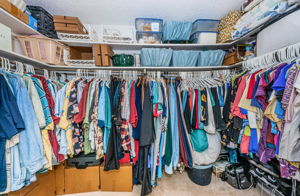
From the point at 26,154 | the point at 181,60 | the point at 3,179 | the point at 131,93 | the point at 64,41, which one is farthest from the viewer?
the point at 181,60

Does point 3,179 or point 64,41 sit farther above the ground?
point 64,41

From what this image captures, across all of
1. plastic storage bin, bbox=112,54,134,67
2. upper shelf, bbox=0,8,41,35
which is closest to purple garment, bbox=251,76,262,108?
plastic storage bin, bbox=112,54,134,67

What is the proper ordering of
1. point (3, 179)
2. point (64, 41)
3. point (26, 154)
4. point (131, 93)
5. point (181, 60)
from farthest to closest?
point (181, 60)
point (64, 41)
point (131, 93)
point (26, 154)
point (3, 179)

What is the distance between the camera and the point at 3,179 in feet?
2.63

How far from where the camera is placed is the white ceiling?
→ 54.0 inches

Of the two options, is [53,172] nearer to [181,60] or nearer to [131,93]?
[131,93]

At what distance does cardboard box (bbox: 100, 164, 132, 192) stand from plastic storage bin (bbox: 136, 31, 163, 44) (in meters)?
1.74

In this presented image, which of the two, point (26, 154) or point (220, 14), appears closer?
point (26, 154)

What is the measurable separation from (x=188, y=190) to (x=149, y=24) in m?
2.37

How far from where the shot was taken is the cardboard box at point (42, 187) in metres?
1.07

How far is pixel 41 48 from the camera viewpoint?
1.32 m

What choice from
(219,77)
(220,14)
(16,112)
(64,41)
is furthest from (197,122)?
(64,41)

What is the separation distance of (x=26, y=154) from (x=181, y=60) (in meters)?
1.94

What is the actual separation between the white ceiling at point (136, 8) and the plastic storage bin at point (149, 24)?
0.10 metres
